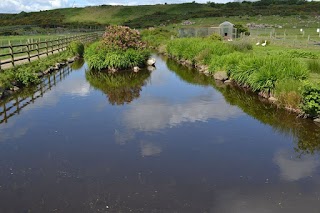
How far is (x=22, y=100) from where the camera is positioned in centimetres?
1848

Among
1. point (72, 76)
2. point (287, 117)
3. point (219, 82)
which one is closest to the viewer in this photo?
point (287, 117)

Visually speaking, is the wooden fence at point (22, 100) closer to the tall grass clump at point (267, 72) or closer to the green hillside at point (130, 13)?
the tall grass clump at point (267, 72)

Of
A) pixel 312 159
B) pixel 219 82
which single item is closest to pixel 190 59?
pixel 219 82

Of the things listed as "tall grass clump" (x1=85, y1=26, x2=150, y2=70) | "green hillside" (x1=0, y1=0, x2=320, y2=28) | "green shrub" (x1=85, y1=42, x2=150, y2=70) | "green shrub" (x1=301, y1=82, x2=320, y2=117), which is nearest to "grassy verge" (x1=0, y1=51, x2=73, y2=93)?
"green shrub" (x1=85, y1=42, x2=150, y2=70)

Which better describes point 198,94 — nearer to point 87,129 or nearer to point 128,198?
point 87,129

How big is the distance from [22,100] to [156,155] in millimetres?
10185

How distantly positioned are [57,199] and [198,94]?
42.7 feet

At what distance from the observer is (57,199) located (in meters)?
8.45

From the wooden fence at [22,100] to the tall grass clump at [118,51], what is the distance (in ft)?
15.2

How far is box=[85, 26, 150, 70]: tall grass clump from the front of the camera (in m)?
29.6

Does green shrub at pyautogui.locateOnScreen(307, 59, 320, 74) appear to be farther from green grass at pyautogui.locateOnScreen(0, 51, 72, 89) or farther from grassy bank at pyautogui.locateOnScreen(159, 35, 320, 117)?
green grass at pyautogui.locateOnScreen(0, 51, 72, 89)

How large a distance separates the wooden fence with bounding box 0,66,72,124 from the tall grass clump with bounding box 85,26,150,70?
15.2 ft

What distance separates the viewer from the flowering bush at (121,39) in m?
30.5

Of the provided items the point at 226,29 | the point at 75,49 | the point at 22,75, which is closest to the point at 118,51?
the point at 22,75
